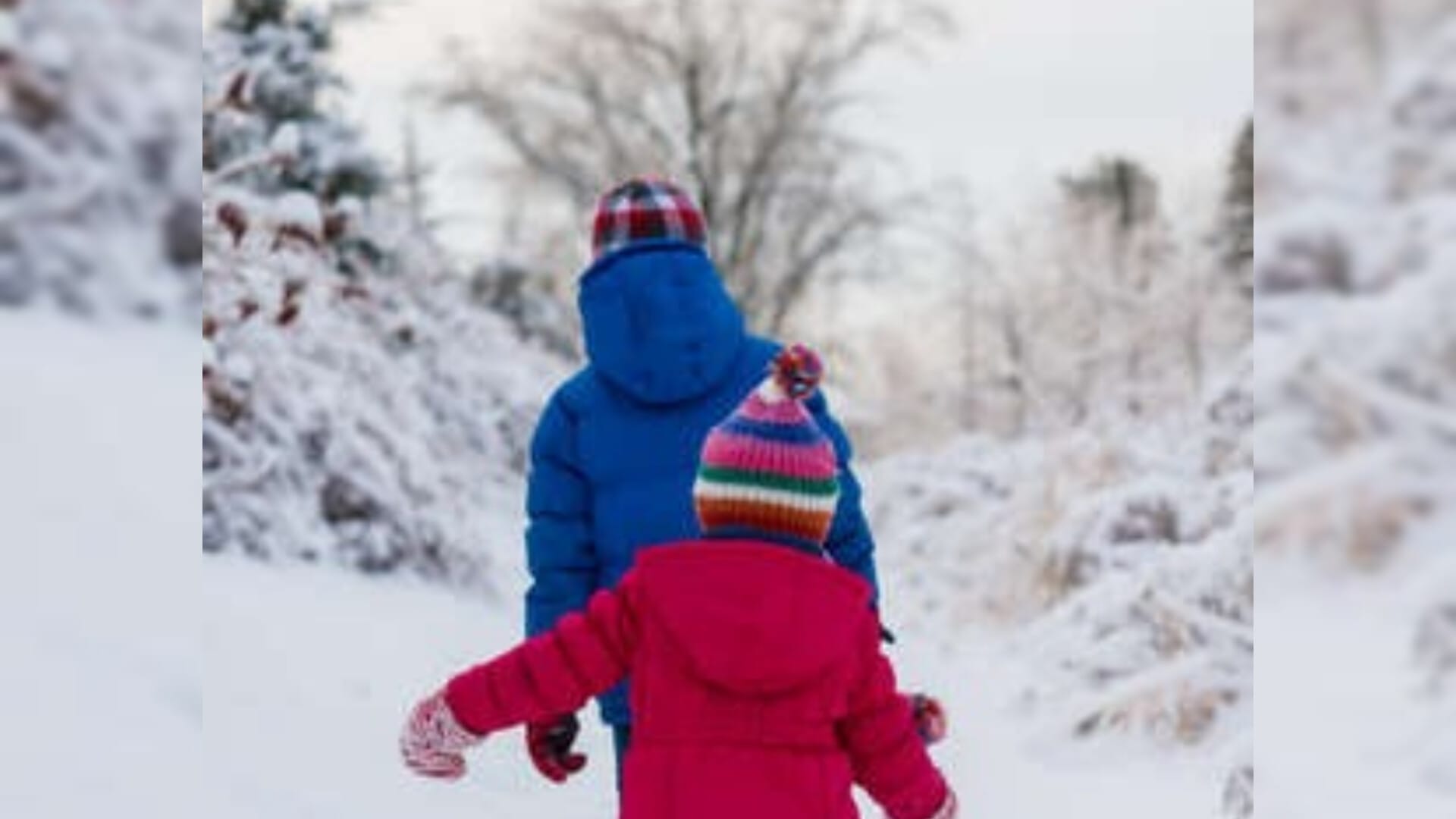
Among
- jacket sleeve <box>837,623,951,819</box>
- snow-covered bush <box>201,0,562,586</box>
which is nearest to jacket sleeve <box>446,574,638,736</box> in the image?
jacket sleeve <box>837,623,951,819</box>

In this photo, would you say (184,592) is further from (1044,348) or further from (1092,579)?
(1044,348)

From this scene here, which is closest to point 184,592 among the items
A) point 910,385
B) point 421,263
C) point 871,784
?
point 871,784

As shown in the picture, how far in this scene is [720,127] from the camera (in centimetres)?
1420

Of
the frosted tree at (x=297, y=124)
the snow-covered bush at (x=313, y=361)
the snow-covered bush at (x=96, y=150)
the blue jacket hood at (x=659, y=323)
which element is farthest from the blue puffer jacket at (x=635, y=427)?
the frosted tree at (x=297, y=124)

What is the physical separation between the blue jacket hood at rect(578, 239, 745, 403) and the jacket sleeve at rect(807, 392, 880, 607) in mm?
164

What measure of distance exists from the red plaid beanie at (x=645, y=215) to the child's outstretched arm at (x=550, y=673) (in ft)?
2.05

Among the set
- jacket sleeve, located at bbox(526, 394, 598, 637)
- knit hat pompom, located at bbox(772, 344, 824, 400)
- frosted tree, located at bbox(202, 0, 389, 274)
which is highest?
frosted tree, located at bbox(202, 0, 389, 274)

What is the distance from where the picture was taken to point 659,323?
2.44m

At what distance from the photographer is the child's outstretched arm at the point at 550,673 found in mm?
2070

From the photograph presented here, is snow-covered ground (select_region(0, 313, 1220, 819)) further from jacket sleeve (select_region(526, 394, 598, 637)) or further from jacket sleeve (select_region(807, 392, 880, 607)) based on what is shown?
jacket sleeve (select_region(807, 392, 880, 607))

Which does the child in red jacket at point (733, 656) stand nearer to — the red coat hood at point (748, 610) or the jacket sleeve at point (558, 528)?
the red coat hood at point (748, 610)

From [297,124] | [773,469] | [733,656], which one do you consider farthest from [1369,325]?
[297,124]

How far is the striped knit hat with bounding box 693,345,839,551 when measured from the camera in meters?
2.07

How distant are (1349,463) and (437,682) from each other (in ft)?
→ 6.97
